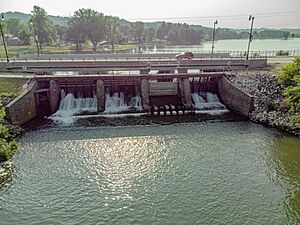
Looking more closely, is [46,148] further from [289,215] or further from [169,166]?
[289,215]

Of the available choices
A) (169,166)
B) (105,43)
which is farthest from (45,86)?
(105,43)

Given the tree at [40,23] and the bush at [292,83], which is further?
the tree at [40,23]

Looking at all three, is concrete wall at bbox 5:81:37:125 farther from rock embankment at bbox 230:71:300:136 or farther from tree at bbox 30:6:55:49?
tree at bbox 30:6:55:49

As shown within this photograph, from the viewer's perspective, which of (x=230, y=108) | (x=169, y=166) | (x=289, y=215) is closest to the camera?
(x=289, y=215)

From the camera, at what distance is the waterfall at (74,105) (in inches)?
1224

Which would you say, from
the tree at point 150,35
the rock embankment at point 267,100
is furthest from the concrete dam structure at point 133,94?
the tree at point 150,35

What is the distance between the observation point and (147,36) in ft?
434

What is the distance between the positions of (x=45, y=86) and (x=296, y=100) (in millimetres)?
Answer: 28148

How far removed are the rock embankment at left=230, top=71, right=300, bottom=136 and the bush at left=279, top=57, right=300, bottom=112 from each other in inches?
33.1

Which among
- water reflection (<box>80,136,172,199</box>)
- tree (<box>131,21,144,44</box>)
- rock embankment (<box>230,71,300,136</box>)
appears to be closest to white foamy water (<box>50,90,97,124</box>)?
water reflection (<box>80,136,172,199</box>)

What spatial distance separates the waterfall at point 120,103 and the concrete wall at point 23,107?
832cm

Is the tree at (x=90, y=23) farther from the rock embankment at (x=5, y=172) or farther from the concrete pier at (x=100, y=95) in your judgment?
the rock embankment at (x=5, y=172)

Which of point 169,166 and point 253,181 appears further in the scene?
point 169,166

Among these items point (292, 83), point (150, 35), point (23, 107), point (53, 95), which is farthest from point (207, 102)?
point (150, 35)
